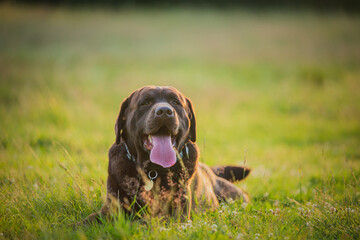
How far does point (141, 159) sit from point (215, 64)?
13.7 metres

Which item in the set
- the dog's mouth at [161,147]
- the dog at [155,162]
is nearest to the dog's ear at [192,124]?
the dog at [155,162]

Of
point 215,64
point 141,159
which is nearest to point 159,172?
point 141,159

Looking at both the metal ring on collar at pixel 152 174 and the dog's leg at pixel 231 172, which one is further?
the dog's leg at pixel 231 172

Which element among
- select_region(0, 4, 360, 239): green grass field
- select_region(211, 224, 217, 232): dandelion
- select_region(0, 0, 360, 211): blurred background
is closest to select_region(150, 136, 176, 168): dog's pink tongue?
select_region(0, 4, 360, 239): green grass field

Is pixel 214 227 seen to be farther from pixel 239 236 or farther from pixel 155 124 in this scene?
pixel 155 124

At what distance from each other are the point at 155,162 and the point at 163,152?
138 millimetres

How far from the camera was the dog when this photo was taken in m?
3.18

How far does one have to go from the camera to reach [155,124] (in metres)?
3.24

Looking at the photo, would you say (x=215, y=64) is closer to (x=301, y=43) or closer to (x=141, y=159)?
(x=301, y=43)

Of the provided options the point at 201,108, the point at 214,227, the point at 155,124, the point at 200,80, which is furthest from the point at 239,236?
the point at 200,80

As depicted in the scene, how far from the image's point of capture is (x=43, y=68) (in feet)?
45.1

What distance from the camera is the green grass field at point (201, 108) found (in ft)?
10.5

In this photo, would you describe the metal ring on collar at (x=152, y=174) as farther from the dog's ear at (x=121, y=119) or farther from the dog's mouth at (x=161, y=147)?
the dog's ear at (x=121, y=119)

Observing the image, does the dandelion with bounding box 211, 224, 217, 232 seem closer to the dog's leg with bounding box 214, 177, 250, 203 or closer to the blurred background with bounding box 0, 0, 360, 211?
the blurred background with bounding box 0, 0, 360, 211
